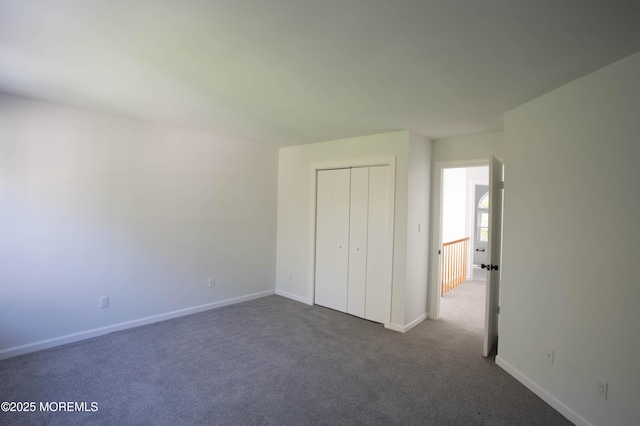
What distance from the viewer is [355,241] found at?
4129 mm

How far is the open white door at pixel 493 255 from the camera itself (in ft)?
9.92

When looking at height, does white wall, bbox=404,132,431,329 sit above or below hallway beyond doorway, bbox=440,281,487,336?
above

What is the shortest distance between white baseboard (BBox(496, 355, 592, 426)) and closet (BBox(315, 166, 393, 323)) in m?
1.30

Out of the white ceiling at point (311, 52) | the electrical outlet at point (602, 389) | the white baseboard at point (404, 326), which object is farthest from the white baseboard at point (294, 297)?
the electrical outlet at point (602, 389)

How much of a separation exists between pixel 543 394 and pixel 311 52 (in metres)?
3.04

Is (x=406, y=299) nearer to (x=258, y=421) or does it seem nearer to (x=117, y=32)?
(x=258, y=421)

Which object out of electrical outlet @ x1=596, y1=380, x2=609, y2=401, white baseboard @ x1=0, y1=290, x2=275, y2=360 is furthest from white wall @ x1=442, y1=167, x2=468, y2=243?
electrical outlet @ x1=596, y1=380, x2=609, y2=401

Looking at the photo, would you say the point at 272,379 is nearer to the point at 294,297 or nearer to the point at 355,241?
Result: the point at 355,241

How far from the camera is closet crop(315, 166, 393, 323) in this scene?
12.6 ft

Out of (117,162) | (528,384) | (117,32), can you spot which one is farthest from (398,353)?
(117,162)

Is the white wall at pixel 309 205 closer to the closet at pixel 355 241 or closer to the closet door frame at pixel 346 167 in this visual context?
the closet door frame at pixel 346 167

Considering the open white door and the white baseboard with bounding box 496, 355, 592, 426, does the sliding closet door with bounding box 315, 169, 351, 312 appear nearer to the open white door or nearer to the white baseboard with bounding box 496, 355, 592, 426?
the open white door

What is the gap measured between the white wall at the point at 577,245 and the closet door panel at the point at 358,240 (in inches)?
64.9

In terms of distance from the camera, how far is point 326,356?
294 centimetres
